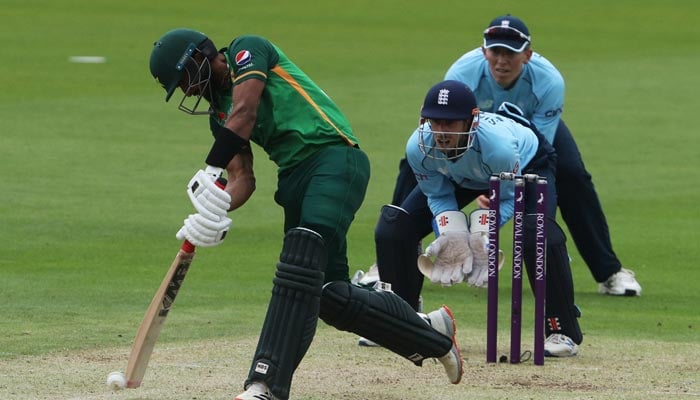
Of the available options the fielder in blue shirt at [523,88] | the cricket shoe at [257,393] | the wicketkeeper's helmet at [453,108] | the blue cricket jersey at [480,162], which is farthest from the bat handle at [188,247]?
the fielder in blue shirt at [523,88]

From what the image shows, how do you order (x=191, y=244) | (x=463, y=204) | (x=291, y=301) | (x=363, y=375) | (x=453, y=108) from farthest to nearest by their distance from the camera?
(x=463, y=204)
(x=453, y=108)
(x=363, y=375)
(x=191, y=244)
(x=291, y=301)

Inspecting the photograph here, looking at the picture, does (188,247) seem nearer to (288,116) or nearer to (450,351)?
(288,116)

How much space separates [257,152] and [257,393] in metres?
9.59

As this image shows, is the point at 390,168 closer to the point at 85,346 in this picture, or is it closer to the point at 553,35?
the point at 85,346

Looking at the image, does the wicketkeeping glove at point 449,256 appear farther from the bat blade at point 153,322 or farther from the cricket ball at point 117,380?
the cricket ball at point 117,380

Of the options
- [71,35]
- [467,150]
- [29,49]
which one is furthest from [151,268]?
[71,35]

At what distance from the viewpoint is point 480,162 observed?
7094 millimetres

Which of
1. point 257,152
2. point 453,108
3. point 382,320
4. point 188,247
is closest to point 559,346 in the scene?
point 453,108

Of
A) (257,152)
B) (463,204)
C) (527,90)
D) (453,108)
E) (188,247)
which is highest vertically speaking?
(453,108)

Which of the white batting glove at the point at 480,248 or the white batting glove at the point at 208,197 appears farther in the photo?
the white batting glove at the point at 480,248

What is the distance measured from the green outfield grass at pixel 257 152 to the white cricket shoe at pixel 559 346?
2.50 feet

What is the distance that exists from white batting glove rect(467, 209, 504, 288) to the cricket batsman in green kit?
2.91 ft

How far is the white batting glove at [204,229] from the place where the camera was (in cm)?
573

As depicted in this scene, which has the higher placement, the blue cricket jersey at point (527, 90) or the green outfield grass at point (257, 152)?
the blue cricket jersey at point (527, 90)
